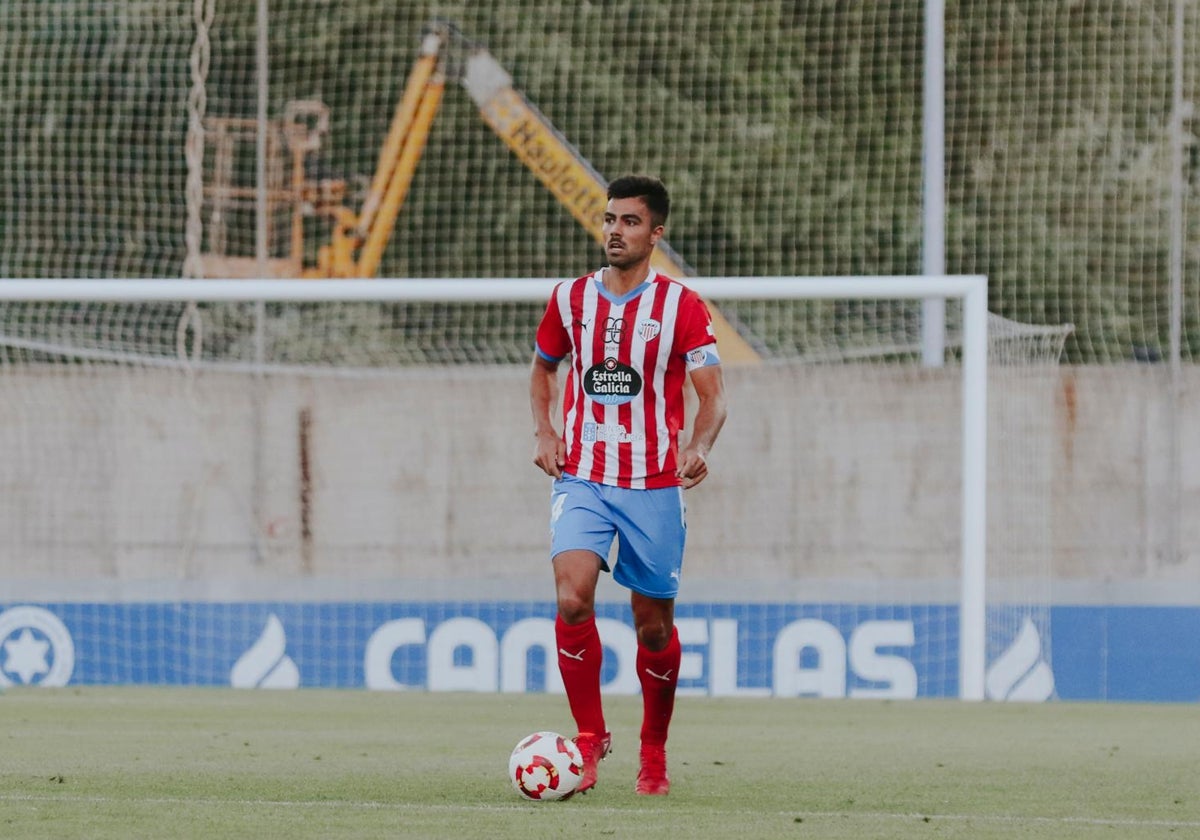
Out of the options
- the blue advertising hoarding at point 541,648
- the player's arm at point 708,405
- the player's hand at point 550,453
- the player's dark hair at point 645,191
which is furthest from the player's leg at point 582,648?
the blue advertising hoarding at point 541,648

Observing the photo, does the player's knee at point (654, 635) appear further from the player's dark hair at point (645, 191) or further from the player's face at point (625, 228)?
the player's dark hair at point (645, 191)

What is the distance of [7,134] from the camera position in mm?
15914

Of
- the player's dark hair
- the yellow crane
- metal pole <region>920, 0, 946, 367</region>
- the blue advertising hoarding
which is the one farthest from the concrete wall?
the player's dark hair

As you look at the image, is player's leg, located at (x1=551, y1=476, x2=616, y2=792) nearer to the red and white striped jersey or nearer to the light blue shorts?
the light blue shorts

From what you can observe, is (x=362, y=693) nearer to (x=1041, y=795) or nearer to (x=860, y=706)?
(x=860, y=706)

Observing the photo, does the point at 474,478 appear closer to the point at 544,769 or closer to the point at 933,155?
the point at 933,155

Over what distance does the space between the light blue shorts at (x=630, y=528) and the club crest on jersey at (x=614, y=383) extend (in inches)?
11.1

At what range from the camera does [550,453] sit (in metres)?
6.29

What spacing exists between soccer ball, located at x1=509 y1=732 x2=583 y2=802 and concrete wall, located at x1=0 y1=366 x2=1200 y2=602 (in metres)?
7.57

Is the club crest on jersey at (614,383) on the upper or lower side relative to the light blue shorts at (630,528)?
upper

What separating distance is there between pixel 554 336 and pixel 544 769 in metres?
1.43

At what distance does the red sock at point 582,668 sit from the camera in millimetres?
6215

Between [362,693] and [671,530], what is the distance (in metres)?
5.32

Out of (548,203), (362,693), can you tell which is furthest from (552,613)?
(548,203)
